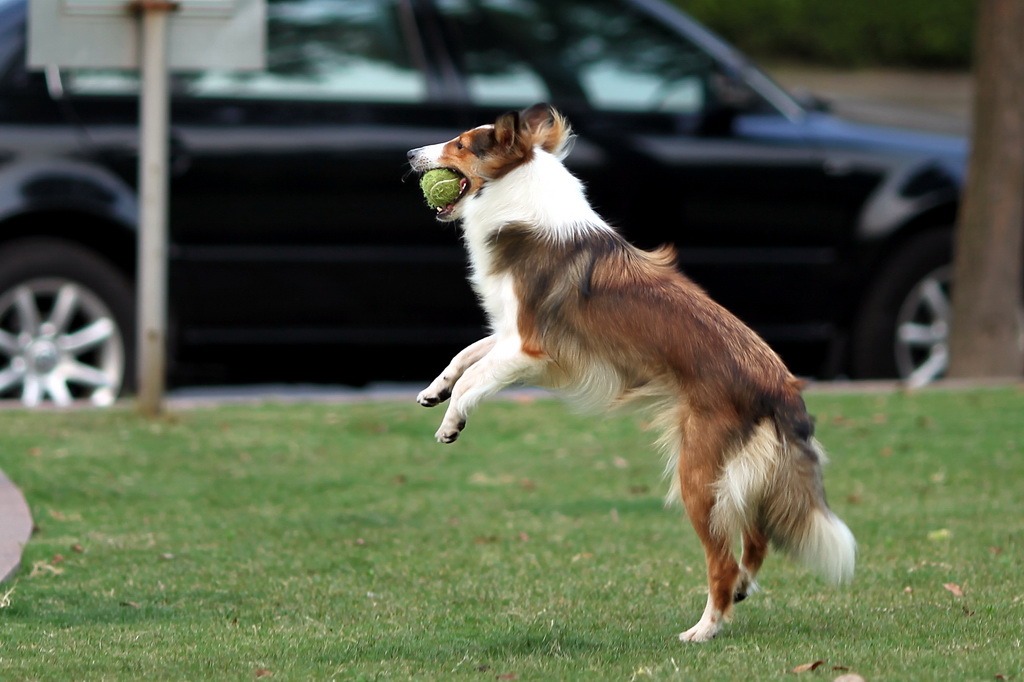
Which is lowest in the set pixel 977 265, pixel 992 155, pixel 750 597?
pixel 750 597

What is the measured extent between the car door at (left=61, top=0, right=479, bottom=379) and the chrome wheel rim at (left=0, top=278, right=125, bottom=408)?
45cm

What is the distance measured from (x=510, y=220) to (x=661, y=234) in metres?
3.82

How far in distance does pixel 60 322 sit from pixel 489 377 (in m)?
3.87

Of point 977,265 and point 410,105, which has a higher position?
point 410,105

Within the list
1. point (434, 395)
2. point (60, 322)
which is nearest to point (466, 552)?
point (434, 395)

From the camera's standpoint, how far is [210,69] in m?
7.54

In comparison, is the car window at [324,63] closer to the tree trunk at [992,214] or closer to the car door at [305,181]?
the car door at [305,181]

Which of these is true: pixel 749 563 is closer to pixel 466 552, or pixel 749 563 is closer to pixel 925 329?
pixel 466 552

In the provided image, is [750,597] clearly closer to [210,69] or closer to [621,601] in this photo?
[621,601]

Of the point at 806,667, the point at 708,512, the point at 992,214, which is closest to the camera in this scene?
the point at 806,667

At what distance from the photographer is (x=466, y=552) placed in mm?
5629

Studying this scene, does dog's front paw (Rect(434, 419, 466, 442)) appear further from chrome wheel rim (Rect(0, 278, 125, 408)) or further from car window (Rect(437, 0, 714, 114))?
car window (Rect(437, 0, 714, 114))

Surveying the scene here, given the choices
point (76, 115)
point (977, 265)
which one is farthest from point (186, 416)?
point (977, 265)

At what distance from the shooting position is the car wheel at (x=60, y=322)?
760cm
